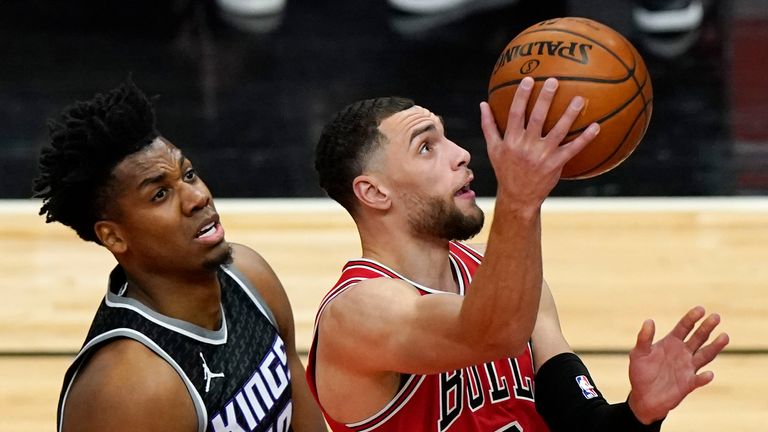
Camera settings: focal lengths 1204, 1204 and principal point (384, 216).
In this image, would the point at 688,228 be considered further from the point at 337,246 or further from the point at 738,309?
the point at 337,246

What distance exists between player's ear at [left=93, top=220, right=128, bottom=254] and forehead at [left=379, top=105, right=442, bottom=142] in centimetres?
69

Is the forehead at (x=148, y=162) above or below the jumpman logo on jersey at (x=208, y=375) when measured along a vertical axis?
above

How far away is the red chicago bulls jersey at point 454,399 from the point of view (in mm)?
2637

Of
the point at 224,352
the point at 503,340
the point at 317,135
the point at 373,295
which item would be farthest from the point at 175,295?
the point at 317,135

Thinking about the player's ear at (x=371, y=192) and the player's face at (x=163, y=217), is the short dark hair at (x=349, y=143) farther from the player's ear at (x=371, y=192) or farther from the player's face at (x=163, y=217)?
the player's face at (x=163, y=217)

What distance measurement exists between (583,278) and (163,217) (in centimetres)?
268

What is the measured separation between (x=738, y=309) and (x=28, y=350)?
9.40 feet

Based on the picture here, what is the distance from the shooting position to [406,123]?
2.81 meters

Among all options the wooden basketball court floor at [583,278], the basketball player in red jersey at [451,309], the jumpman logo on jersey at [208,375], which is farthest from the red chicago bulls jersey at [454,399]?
the wooden basketball court floor at [583,278]

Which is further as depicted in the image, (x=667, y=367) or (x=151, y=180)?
(x=151, y=180)

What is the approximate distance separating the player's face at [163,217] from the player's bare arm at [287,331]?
0.29m

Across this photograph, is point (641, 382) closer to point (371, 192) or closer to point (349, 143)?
point (371, 192)

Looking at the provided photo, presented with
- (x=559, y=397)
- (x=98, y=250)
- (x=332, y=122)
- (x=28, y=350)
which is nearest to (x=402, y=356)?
(x=559, y=397)

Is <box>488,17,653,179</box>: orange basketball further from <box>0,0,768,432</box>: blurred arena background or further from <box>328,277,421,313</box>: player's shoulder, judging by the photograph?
<box>0,0,768,432</box>: blurred arena background
